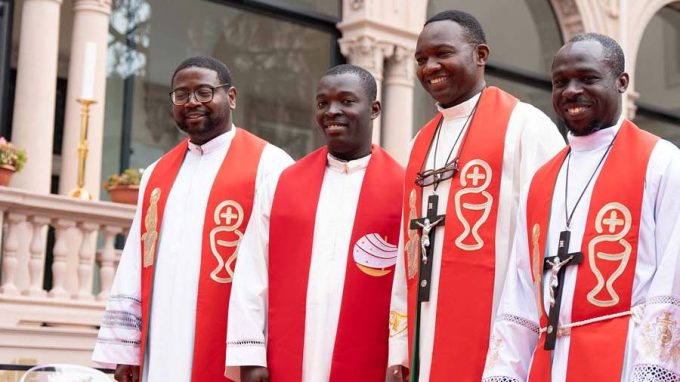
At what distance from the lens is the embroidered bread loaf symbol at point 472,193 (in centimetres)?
473

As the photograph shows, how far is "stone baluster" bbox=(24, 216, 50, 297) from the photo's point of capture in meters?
9.45

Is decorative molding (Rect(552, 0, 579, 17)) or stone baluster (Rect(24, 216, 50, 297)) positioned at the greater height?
decorative molding (Rect(552, 0, 579, 17))

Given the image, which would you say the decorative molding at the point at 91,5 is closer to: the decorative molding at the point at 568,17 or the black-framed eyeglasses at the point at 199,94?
the black-framed eyeglasses at the point at 199,94

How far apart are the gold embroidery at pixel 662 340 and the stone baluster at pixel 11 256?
6.37 metres

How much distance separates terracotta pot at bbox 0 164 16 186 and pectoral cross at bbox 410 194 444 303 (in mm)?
5565

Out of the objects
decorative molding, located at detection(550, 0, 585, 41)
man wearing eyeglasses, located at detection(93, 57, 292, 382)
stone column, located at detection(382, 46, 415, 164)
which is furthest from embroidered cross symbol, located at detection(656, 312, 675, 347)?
decorative molding, located at detection(550, 0, 585, 41)

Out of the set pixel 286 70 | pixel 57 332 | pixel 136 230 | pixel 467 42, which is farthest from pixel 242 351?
pixel 286 70

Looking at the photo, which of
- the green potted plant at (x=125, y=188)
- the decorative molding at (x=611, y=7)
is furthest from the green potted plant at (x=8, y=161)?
the decorative molding at (x=611, y=7)

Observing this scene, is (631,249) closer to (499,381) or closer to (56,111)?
(499,381)

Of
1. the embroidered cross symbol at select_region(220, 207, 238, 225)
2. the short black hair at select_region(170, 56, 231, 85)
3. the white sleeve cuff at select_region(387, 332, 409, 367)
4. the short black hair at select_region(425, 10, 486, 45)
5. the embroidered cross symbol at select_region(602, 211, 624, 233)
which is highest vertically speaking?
the short black hair at select_region(425, 10, 486, 45)

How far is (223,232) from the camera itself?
564 cm

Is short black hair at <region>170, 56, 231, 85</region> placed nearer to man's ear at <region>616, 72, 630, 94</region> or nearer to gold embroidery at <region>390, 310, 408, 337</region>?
gold embroidery at <region>390, 310, 408, 337</region>

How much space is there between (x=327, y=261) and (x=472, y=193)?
770 millimetres

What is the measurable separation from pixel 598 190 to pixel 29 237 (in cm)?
618
